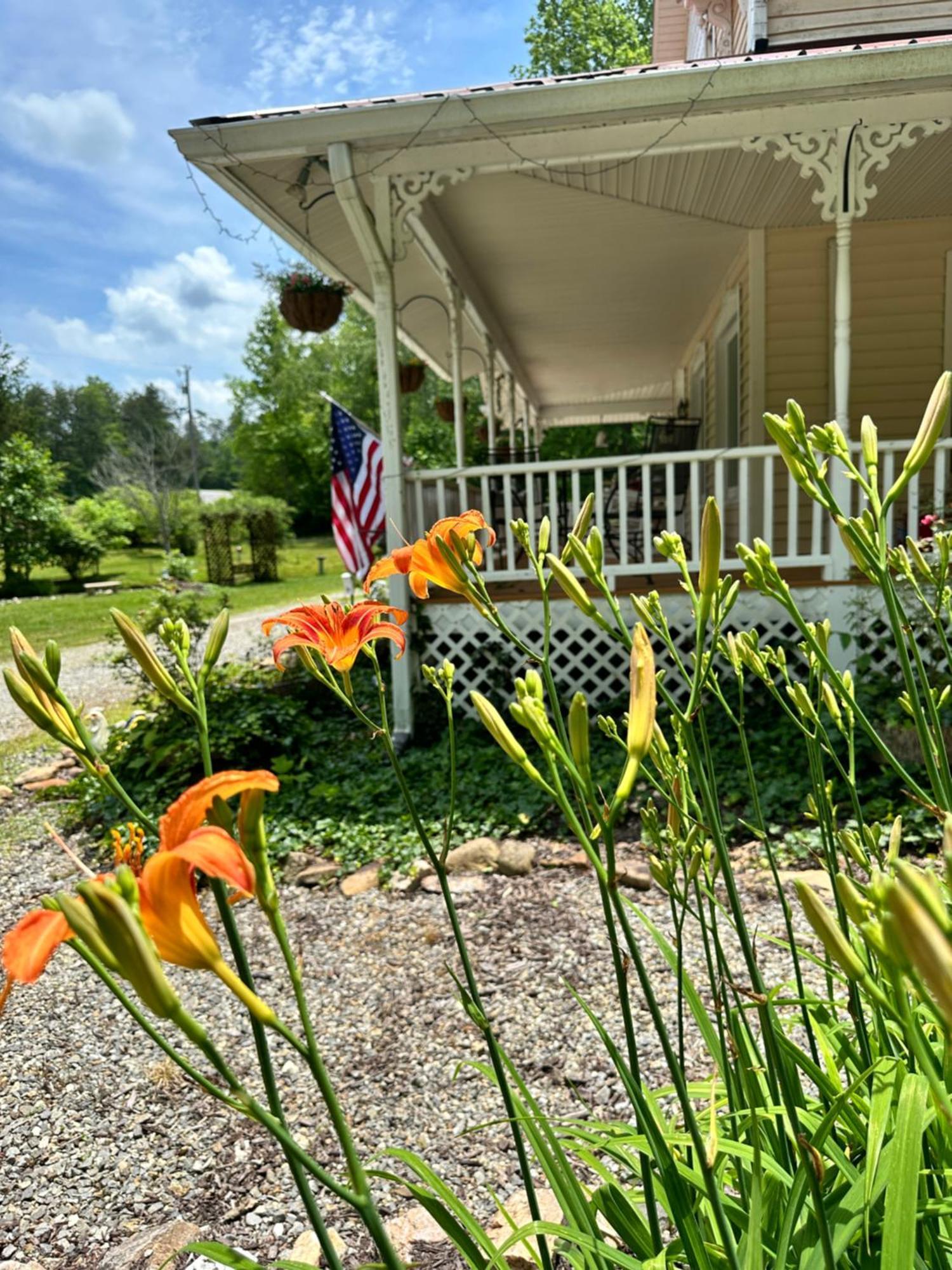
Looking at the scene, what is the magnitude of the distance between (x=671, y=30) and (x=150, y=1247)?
1287cm

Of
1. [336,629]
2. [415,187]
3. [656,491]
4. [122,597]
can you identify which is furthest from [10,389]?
[336,629]

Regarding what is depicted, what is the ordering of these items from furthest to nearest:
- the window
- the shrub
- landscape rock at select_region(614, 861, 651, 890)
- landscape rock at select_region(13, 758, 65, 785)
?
the shrub < the window < landscape rock at select_region(13, 758, 65, 785) < landscape rock at select_region(614, 861, 651, 890)

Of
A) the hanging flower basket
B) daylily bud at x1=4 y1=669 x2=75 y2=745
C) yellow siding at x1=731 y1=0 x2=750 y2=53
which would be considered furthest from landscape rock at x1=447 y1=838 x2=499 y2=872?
the hanging flower basket

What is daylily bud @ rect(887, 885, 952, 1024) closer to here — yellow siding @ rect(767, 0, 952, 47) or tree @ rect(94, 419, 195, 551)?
yellow siding @ rect(767, 0, 952, 47)

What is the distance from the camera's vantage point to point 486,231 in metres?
7.28

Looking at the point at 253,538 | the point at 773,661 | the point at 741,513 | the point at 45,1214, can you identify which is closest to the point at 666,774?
the point at 773,661

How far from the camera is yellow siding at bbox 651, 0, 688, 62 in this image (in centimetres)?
1059

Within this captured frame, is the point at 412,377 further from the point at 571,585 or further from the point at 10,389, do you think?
the point at 10,389

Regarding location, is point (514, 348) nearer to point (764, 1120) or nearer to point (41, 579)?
point (764, 1120)

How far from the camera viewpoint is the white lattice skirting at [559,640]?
19.3 ft

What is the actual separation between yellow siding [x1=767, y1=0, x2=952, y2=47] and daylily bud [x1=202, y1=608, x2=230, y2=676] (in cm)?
783

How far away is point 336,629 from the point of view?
3.50 ft

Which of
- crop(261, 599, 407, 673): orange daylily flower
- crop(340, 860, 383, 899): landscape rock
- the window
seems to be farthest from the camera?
the window

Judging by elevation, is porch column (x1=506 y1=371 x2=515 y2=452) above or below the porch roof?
below
